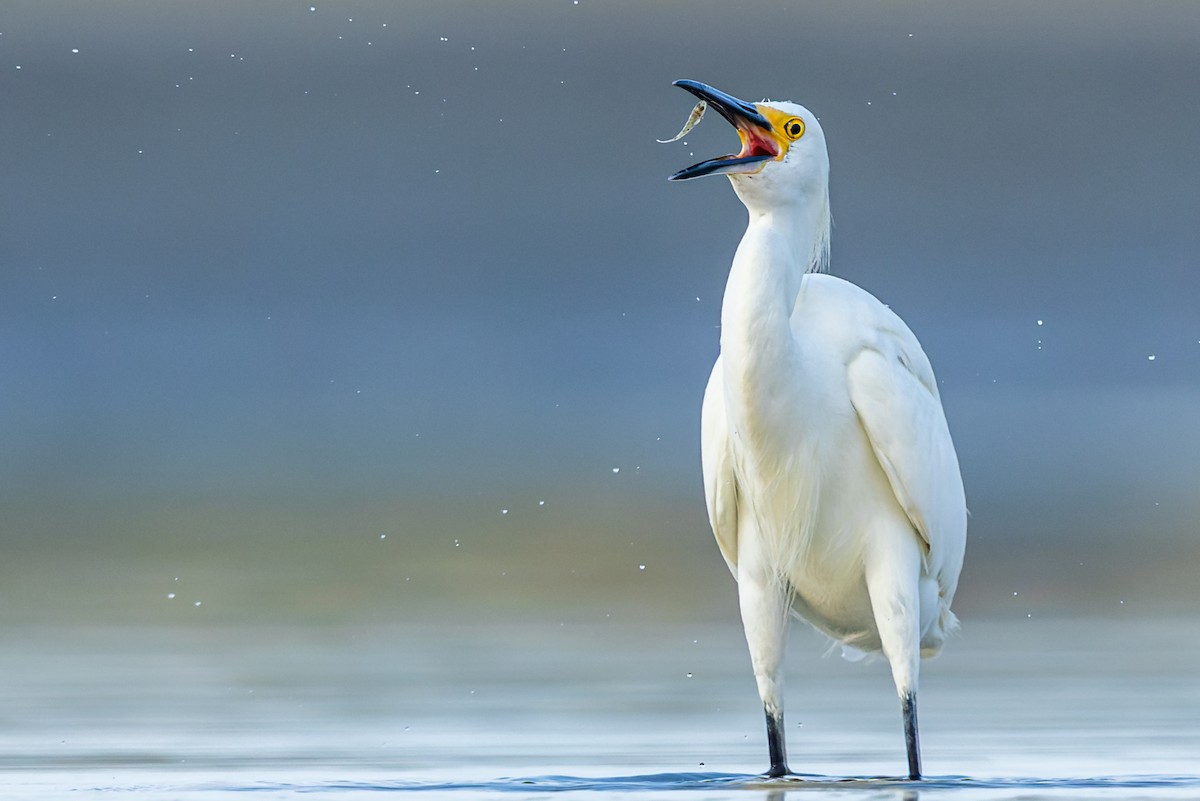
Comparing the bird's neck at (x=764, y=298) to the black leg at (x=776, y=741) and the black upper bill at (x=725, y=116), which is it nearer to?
the black upper bill at (x=725, y=116)

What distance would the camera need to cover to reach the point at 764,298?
18.5 ft

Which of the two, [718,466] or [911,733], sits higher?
[718,466]

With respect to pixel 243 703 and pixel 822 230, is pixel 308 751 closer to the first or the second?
pixel 243 703

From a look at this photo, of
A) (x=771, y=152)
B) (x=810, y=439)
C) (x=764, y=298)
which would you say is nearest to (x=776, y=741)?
(x=810, y=439)

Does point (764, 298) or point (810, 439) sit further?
point (810, 439)

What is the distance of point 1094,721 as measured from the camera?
7.21 m

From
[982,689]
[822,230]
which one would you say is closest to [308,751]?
[822,230]

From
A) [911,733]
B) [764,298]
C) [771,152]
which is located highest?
[771,152]

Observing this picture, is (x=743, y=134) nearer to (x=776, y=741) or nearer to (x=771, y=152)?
(x=771, y=152)

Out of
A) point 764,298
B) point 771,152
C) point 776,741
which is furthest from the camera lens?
point 776,741

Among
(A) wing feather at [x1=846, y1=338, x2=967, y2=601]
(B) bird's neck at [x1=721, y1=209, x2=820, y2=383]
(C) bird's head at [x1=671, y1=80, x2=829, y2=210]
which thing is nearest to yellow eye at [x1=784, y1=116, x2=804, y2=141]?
(C) bird's head at [x1=671, y1=80, x2=829, y2=210]

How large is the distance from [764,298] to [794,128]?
513 millimetres

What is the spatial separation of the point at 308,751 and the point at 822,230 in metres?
2.36

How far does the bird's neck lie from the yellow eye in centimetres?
21
